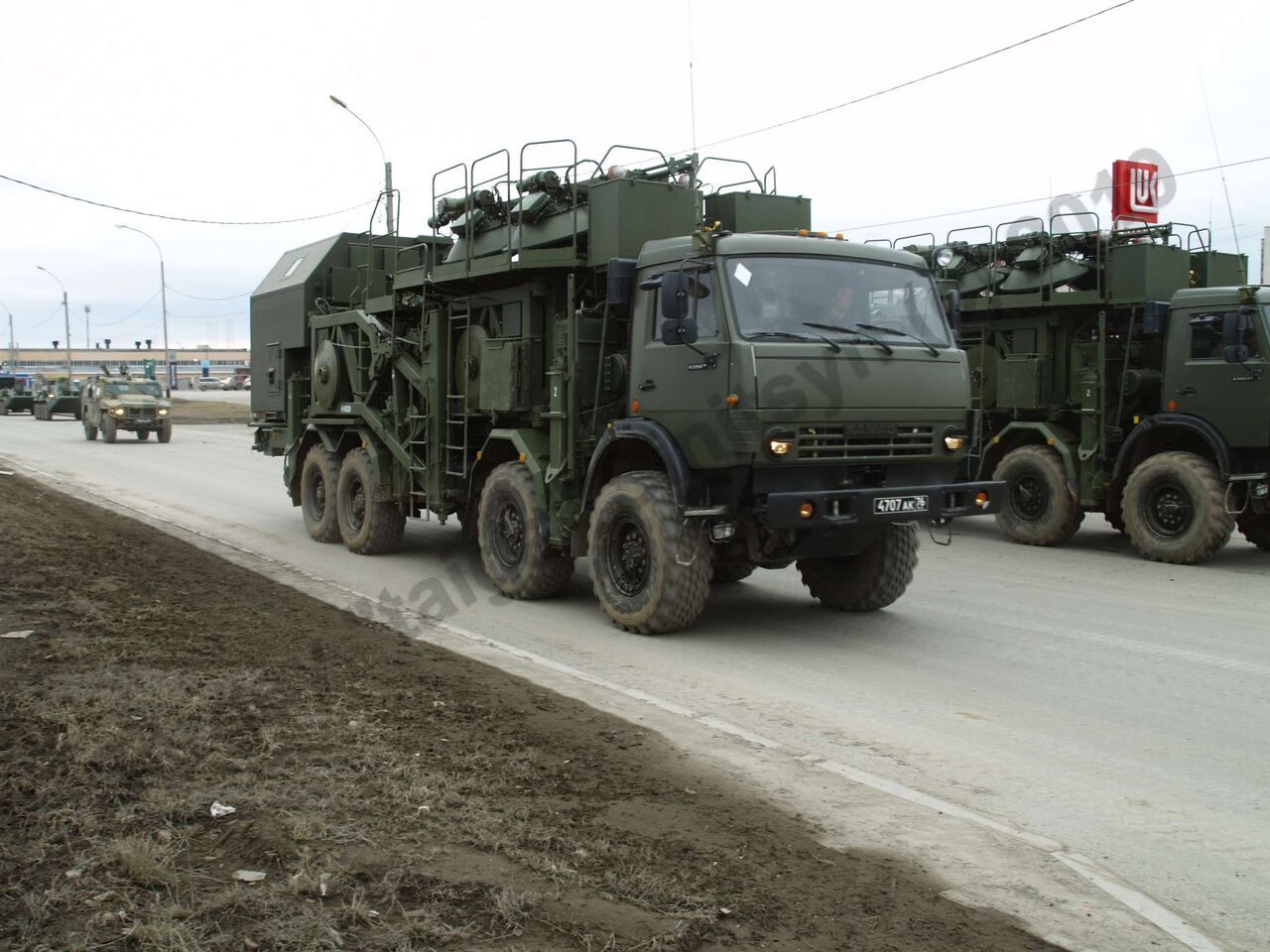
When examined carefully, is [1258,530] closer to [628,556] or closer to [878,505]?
[878,505]

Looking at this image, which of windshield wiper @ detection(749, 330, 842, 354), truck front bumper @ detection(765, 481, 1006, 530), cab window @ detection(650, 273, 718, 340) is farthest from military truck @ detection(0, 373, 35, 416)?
truck front bumper @ detection(765, 481, 1006, 530)

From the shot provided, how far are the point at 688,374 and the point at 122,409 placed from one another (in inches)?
1178

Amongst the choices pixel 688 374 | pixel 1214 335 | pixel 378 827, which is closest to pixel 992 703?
pixel 688 374

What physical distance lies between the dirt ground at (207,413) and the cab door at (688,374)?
43.6m

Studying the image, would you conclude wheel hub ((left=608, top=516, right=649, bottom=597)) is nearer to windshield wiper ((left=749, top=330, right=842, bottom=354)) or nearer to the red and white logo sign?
windshield wiper ((left=749, top=330, right=842, bottom=354))

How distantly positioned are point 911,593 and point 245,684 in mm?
6259

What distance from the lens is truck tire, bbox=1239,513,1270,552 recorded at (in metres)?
13.2

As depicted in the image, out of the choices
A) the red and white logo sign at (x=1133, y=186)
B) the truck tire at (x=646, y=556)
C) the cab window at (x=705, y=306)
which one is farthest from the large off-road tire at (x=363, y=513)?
the red and white logo sign at (x=1133, y=186)

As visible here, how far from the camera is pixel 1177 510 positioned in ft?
41.1

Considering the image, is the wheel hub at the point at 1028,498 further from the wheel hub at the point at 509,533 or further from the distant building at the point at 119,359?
the distant building at the point at 119,359

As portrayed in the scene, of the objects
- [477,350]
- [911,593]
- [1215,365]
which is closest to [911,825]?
[911,593]

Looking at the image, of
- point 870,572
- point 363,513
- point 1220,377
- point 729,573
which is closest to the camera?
point 870,572

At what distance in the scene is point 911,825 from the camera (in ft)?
15.7

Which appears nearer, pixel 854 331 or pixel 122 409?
pixel 854 331
